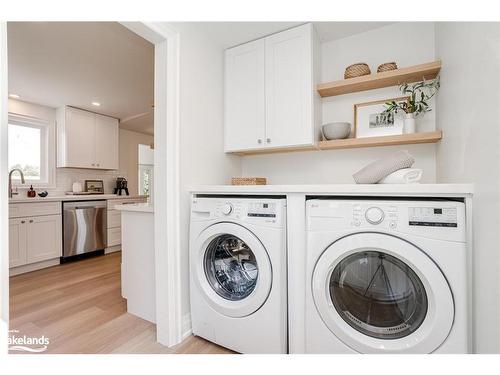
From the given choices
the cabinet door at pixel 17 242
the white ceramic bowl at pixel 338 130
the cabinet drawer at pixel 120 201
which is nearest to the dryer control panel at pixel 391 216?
the white ceramic bowl at pixel 338 130

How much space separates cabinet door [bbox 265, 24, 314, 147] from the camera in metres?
1.80

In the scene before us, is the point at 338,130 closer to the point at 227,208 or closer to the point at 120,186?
the point at 227,208

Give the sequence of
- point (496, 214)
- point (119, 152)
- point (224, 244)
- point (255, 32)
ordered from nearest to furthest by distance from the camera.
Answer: point (496, 214) → point (224, 244) → point (255, 32) → point (119, 152)

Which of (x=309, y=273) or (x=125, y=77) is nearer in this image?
(x=309, y=273)

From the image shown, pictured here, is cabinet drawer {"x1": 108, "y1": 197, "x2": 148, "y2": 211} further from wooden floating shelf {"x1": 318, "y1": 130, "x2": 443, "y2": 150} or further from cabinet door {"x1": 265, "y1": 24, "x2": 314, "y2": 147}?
wooden floating shelf {"x1": 318, "y1": 130, "x2": 443, "y2": 150}

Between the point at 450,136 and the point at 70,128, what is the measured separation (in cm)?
445

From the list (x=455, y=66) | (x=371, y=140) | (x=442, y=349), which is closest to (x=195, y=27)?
(x=371, y=140)

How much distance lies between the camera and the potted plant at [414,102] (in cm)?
167

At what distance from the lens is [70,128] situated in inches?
146

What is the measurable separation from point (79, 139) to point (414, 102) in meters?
4.26

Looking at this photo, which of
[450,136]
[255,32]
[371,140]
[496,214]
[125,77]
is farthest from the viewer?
[125,77]
